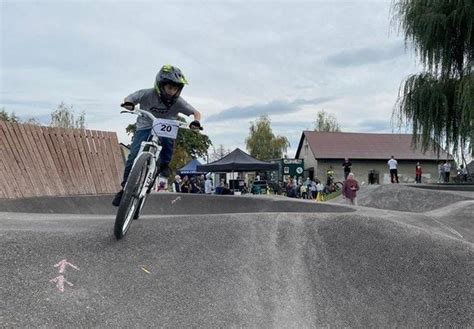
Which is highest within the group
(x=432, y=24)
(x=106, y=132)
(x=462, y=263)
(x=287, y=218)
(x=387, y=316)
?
(x=432, y=24)

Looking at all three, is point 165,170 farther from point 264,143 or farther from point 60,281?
point 264,143

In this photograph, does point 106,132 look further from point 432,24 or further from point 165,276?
point 432,24

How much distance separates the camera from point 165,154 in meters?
6.02

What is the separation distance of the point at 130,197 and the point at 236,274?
1360 millimetres

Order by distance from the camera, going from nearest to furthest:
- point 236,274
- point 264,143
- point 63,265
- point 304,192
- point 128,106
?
point 63,265 < point 236,274 < point 128,106 < point 304,192 < point 264,143

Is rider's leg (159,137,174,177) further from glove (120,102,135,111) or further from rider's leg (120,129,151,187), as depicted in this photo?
glove (120,102,135,111)

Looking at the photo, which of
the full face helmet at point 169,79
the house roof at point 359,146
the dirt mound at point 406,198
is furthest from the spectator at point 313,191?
A: the full face helmet at point 169,79

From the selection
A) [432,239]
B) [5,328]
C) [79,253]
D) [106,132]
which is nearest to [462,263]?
[432,239]

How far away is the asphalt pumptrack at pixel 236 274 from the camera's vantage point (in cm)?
369

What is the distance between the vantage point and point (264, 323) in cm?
391

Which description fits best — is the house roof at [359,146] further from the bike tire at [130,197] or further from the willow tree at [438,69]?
the bike tire at [130,197]

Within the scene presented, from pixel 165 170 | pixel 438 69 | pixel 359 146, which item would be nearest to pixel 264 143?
pixel 359 146

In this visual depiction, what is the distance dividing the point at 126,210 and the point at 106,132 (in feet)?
29.2

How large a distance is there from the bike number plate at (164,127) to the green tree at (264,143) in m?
56.5
